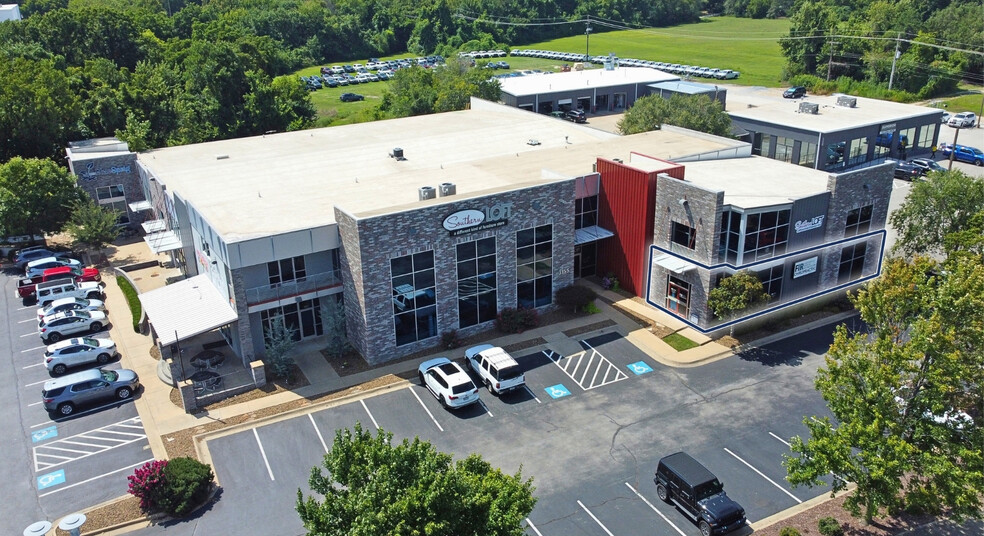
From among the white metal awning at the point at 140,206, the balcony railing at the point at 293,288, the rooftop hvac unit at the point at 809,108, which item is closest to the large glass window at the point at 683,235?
the balcony railing at the point at 293,288

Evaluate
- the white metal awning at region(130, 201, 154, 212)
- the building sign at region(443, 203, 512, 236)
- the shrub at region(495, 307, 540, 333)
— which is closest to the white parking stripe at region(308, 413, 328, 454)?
the building sign at region(443, 203, 512, 236)

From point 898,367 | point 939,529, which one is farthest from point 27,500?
point 939,529

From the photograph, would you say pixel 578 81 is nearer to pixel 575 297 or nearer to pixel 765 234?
pixel 575 297

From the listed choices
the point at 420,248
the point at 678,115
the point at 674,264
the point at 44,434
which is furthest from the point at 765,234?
the point at 44,434

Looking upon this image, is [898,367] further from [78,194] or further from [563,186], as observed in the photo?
[78,194]

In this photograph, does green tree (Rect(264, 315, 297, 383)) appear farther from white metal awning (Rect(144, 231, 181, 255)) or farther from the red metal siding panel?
the red metal siding panel

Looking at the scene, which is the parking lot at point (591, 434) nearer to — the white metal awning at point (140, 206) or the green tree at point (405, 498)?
the green tree at point (405, 498)
